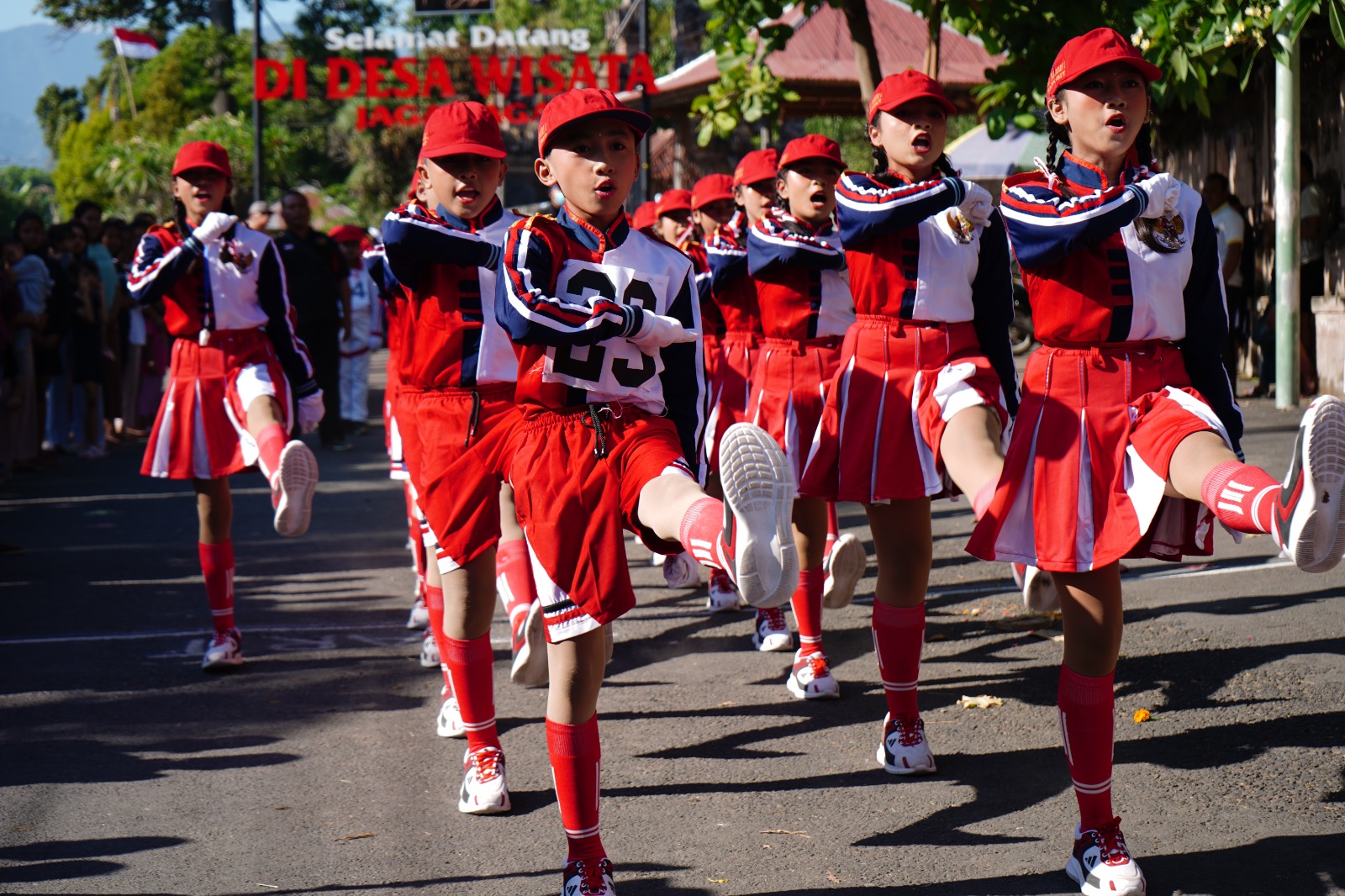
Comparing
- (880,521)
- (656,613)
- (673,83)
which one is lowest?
(656,613)

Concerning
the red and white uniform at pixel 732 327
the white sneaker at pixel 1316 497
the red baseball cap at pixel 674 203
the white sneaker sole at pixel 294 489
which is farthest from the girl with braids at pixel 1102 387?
the red baseball cap at pixel 674 203

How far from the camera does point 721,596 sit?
8188 millimetres

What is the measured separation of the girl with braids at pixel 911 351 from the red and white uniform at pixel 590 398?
3.84 feet

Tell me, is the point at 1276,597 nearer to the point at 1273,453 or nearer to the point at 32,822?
the point at 1273,453

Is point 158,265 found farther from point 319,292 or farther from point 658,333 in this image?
point 319,292

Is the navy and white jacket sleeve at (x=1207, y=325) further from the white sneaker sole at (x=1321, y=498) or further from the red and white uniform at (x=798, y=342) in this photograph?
the red and white uniform at (x=798, y=342)

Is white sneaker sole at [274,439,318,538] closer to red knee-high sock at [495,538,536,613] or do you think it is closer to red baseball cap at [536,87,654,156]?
red knee-high sock at [495,538,536,613]

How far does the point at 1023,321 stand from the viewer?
2294 centimetres

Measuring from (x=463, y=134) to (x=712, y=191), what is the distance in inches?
136

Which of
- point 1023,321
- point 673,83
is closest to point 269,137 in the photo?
point 673,83

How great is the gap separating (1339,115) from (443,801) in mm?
12213

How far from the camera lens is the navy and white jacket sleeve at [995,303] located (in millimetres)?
5348

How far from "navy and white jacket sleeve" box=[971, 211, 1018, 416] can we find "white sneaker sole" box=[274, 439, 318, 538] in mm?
2853

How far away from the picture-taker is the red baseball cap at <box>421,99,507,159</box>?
520 cm
